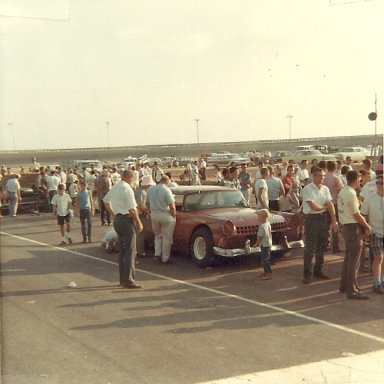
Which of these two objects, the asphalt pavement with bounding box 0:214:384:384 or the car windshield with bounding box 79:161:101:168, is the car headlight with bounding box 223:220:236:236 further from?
the car windshield with bounding box 79:161:101:168

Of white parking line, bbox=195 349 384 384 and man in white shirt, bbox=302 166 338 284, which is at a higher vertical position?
man in white shirt, bbox=302 166 338 284

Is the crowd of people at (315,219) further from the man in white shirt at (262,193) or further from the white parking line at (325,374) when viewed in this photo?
the white parking line at (325,374)

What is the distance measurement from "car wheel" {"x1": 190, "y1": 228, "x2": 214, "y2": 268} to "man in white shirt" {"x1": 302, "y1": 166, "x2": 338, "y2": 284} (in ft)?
5.85

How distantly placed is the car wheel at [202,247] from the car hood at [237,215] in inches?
12.9

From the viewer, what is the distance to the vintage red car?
383 inches

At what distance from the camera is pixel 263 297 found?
800 centimetres

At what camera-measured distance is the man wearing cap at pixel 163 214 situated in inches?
406

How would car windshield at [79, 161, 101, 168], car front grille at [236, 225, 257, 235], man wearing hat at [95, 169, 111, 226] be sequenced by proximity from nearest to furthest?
car front grille at [236, 225, 257, 235] < man wearing hat at [95, 169, 111, 226] < car windshield at [79, 161, 101, 168]

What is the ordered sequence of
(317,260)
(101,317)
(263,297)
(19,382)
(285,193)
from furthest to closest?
(285,193) → (317,260) → (263,297) → (101,317) → (19,382)

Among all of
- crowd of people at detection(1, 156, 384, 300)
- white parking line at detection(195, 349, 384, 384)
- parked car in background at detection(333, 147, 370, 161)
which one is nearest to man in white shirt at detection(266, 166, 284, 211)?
crowd of people at detection(1, 156, 384, 300)

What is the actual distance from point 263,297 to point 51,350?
3.17 meters

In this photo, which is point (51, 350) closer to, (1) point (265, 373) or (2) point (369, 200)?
(1) point (265, 373)

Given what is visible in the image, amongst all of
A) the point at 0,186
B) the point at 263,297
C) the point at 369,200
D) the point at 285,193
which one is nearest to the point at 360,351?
the point at 263,297

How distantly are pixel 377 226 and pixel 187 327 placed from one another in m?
2.99
